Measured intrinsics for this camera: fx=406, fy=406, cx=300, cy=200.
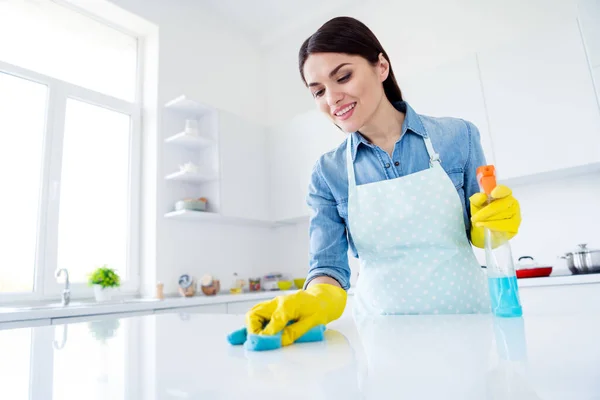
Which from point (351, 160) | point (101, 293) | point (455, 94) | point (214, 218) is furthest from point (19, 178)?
point (455, 94)

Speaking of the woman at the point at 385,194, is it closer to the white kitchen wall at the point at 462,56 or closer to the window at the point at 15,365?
the window at the point at 15,365

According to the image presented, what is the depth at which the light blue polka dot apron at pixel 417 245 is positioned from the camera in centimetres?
104

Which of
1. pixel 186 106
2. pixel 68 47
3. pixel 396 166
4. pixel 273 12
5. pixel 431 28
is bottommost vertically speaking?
pixel 396 166

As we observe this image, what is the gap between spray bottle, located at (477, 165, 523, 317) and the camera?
0.71 m

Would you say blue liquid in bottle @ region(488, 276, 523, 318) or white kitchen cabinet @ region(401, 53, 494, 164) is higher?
white kitchen cabinet @ region(401, 53, 494, 164)

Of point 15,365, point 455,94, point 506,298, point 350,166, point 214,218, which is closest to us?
point 15,365

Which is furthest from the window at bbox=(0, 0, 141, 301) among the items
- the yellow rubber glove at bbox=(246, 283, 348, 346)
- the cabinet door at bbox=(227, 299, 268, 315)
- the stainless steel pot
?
the stainless steel pot

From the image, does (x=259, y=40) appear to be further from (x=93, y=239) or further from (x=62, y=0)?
(x=93, y=239)

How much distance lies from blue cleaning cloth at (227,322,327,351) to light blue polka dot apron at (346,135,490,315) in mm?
502

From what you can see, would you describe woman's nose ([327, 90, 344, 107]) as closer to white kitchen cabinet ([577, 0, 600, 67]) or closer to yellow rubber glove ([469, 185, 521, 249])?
yellow rubber glove ([469, 185, 521, 249])

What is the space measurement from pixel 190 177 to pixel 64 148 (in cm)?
87

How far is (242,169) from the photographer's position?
3477 millimetres

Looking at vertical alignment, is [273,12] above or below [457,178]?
above

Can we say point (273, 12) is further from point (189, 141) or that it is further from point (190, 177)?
point (190, 177)
